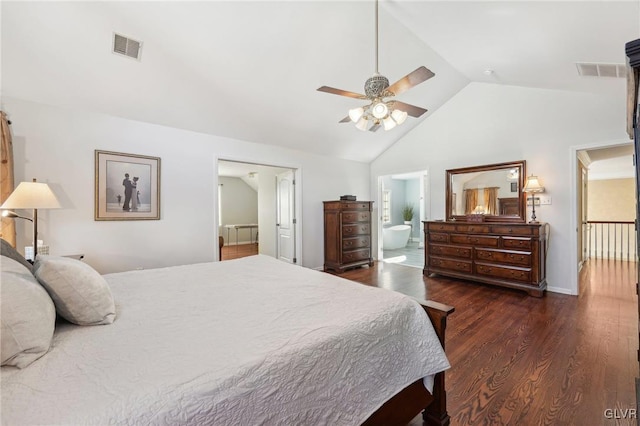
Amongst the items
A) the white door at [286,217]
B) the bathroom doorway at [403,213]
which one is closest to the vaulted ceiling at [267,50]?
the white door at [286,217]

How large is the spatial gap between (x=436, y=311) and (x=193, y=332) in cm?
122

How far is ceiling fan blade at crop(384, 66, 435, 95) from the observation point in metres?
1.98

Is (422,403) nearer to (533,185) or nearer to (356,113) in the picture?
(356,113)

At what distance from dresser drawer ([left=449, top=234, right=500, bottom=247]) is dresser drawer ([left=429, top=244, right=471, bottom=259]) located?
0.11 metres

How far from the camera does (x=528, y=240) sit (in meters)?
3.65

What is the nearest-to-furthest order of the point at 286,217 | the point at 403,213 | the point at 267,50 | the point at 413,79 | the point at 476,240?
the point at 413,79 → the point at 267,50 → the point at 476,240 → the point at 286,217 → the point at 403,213

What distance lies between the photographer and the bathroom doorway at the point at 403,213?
7531 millimetres

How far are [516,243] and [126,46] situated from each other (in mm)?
Answer: 5094

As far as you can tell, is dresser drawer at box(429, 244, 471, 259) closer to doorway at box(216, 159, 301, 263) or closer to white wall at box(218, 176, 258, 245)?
doorway at box(216, 159, 301, 263)

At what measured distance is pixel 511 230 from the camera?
12.4 ft

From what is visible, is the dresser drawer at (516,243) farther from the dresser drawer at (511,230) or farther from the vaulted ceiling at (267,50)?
the vaulted ceiling at (267,50)

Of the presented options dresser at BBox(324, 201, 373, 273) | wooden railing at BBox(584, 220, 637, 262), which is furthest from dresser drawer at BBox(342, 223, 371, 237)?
wooden railing at BBox(584, 220, 637, 262)

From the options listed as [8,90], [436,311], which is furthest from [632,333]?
[8,90]

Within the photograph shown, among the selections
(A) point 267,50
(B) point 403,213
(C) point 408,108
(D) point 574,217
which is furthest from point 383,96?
(B) point 403,213
